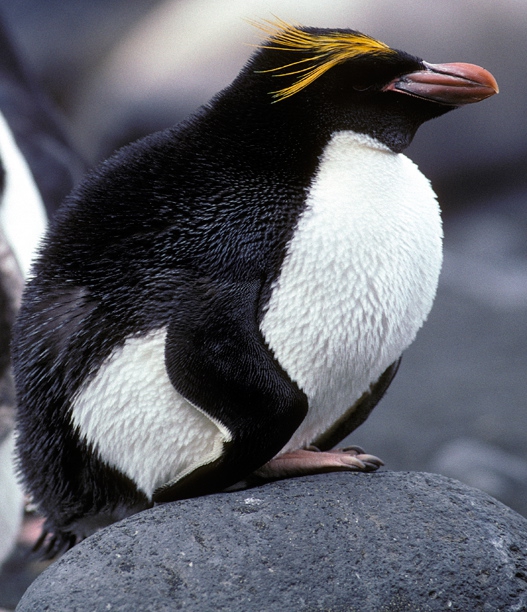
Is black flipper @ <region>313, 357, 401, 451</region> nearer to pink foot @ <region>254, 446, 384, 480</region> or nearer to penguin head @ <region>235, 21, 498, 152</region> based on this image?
pink foot @ <region>254, 446, 384, 480</region>

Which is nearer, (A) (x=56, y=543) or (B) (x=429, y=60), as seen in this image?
(A) (x=56, y=543)

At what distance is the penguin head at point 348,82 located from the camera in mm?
853

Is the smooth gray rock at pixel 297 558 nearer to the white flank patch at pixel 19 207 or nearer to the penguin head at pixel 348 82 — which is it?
the penguin head at pixel 348 82

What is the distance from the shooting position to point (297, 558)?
0.83 meters

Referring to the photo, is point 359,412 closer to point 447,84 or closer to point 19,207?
point 447,84

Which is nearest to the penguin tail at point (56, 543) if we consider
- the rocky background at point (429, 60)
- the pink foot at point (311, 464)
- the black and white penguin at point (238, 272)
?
the black and white penguin at point (238, 272)

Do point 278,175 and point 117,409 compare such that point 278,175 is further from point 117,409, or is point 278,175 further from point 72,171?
point 72,171

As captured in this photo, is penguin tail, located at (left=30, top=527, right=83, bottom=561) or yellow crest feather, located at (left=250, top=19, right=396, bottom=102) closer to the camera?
yellow crest feather, located at (left=250, top=19, right=396, bottom=102)

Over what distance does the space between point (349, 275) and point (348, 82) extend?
0.61 feet

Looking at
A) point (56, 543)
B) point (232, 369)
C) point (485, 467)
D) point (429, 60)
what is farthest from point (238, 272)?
point (429, 60)

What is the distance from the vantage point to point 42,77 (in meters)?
3.88

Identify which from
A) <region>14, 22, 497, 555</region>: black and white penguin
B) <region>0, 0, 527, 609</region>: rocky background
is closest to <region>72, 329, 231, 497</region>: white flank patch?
<region>14, 22, 497, 555</region>: black and white penguin

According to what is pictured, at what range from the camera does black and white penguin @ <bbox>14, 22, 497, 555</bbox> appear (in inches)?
32.9

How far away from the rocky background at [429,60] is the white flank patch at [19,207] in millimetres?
1436
